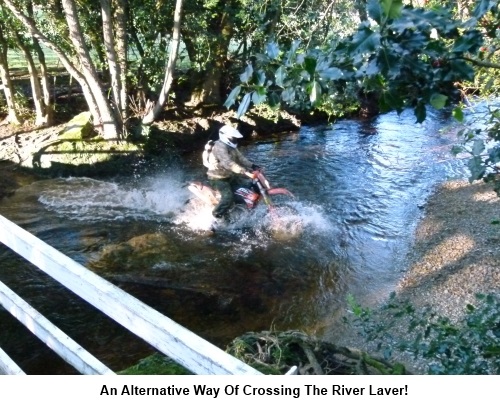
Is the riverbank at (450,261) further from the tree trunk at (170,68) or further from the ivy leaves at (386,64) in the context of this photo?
the tree trunk at (170,68)

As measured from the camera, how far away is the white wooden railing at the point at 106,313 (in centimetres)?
171

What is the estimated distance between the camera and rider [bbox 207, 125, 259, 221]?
8.19 m

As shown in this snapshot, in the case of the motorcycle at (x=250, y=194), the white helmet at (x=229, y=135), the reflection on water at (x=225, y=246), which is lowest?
the reflection on water at (x=225, y=246)

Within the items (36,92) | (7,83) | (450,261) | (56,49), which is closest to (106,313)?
(450,261)

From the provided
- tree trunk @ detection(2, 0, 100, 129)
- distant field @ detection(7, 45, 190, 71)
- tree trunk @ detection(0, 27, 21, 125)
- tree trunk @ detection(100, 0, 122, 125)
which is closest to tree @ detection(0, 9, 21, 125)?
tree trunk @ detection(0, 27, 21, 125)

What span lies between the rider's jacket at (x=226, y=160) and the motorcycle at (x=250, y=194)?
10.7 inches

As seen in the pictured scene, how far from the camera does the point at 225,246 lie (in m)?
8.12

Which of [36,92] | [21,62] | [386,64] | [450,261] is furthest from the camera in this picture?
[21,62]

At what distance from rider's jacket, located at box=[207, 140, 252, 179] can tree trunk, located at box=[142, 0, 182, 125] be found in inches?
167

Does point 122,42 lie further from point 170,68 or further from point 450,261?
point 450,261

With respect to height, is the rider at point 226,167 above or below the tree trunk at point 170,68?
below

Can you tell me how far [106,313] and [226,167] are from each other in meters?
6.20

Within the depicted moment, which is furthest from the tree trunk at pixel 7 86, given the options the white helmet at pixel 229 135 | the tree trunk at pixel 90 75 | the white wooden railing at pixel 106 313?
the white wooden railing at pixel 106 313
